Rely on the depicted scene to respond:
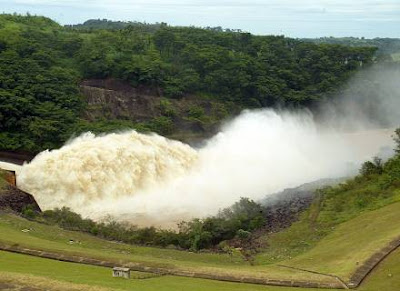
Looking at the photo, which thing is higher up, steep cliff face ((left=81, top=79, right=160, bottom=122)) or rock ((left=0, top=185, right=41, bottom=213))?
steep cliff face ((left=81, top=79, right=160, bottom=122))

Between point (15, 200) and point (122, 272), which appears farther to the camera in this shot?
point (15, 200)

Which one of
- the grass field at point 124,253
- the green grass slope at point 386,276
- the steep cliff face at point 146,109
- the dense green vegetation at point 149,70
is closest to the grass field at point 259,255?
the grass field at point 124,253

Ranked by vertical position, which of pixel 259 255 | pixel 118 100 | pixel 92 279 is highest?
pixel 118 100

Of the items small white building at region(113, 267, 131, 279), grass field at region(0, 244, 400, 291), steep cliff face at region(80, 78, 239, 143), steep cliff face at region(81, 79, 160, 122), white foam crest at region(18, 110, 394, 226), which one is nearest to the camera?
grass field at region(0, 244, 400, 291)

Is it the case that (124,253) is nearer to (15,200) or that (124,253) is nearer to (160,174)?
(15,200)

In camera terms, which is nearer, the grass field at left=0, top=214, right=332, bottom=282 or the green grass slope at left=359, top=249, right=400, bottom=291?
the green grass slope at left=359, top=249, right=400, bottom=291

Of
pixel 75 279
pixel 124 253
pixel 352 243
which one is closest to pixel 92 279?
pixel 75 279

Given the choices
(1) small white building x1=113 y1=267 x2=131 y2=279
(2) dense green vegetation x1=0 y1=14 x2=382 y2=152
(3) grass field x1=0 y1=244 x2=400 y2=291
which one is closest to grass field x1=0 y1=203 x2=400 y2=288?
(3) grass field x1=0 y1=244 x2=400 y2=291

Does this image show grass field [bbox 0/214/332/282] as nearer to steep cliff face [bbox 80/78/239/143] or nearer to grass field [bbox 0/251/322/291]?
grass field [bbox 0/251/322/291]
